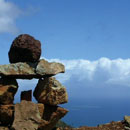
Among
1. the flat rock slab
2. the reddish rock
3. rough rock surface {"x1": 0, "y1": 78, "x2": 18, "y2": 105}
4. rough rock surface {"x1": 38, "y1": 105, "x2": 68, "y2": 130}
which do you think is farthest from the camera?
the reddish rock

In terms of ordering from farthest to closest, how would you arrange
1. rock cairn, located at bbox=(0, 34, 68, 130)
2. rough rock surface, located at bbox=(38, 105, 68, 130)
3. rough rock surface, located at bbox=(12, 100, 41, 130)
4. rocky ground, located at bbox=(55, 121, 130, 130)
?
rocky ground, located at bbox=(55, 121, 130, 130) → rough rock surface, located at bbox=(38, 105, 68, 130) → rock cairn, located at bbox=(0, 34, 68, 130) → rough rock surface, located at bbox=(12, 100, 41, 130)

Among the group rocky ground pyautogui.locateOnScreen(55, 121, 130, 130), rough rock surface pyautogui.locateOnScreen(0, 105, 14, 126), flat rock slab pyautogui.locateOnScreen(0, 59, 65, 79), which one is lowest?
rocky ground pyautogui.locateOnScreen(55, 121, 130, 130)

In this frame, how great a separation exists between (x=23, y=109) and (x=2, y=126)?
1.62 metres

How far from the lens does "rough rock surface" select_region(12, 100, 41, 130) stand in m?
15.8

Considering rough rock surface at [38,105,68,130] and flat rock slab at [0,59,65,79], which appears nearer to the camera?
flat rock slab at [0,59,65,79]

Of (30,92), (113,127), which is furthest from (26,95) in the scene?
(113,127)

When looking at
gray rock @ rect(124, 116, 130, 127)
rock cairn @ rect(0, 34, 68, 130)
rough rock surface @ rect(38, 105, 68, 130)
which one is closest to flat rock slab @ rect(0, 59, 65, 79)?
rock cairn @ rect(0, 34, 68, 130)

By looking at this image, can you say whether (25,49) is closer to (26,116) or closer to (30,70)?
(30,70)

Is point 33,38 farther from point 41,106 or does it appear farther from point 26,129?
point 26,129

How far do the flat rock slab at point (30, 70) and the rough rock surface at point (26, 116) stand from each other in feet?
5.04

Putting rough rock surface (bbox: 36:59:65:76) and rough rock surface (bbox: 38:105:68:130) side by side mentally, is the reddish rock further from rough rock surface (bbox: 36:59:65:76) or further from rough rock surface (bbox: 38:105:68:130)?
rough rock surface (bbox: 36:59:65:76)

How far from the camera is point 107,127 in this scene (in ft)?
69.7

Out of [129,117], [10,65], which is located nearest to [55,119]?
[10,65]

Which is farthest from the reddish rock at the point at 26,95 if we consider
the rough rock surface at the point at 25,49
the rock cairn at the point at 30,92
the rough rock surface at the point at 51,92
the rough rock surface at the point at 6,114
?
the rough rock surface at the point at 25,49
